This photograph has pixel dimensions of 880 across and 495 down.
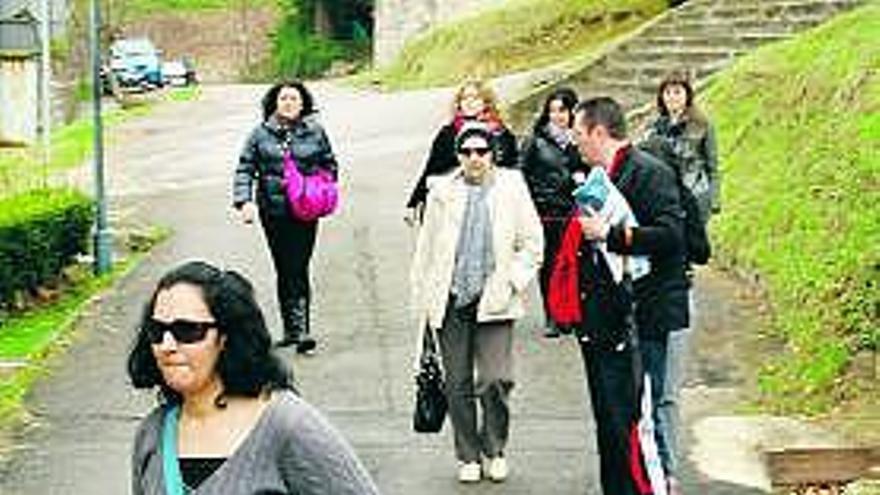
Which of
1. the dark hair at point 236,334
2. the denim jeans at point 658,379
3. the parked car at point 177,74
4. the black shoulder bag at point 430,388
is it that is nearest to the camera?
the dark hair at point 236,334

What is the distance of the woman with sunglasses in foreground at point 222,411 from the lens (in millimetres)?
4328

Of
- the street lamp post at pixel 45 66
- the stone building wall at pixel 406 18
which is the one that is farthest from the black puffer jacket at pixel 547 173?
the stone building wall at pixel 406 18

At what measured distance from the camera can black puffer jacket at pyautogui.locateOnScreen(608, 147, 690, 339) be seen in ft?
25.4

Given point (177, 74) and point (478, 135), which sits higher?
point (177, 74)

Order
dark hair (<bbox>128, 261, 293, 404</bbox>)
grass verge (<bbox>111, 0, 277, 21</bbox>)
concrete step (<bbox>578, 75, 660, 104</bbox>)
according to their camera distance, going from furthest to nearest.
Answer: grass verge (<bbox>111, 0, 277, 21</bbox>) < concrete step (<bbox>578, 75, 660, 104</bbox>) < dark hair (<bbox>128, 261, 293, 404</bbox>)

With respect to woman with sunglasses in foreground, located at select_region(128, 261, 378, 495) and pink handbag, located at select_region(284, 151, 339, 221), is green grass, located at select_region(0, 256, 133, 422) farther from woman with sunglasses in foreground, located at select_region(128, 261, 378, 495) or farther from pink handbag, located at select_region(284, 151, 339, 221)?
woman with sunglasses in foreground, located at select_region(128, 261, 378, 495)

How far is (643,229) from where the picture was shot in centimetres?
772

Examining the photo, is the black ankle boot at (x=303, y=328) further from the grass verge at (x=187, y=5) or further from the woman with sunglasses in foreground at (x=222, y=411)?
the grass verge at (x=187, y=5)

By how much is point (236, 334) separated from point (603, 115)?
351 cm

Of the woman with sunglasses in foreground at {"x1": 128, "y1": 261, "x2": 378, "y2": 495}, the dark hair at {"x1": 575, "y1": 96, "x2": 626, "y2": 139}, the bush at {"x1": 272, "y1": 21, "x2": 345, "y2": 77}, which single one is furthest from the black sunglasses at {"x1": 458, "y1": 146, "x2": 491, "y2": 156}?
the bush at {"x1": 272, "y1": 21, "x2": 345, "y2": 77}

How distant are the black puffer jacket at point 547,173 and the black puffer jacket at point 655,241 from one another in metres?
3.65

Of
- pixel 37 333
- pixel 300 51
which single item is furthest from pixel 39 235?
pixel 300 51

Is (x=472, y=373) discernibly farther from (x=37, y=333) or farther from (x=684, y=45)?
(x=684, y=45)

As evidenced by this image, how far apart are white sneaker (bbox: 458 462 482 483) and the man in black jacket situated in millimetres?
1073
